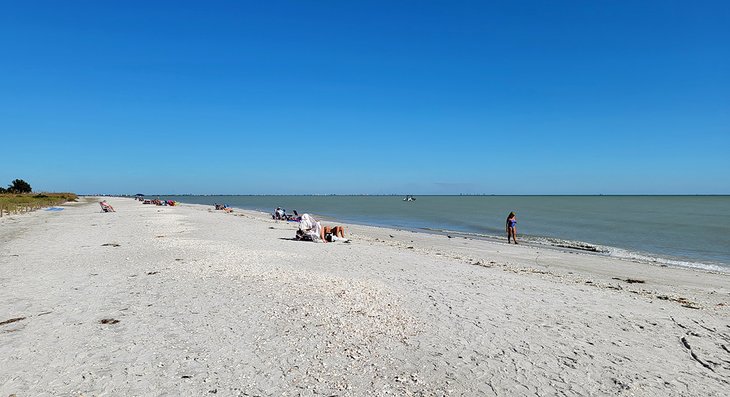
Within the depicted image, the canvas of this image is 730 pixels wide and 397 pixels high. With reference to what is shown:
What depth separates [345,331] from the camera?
256 inches

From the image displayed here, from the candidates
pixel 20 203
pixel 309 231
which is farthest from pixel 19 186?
pixel 309 231

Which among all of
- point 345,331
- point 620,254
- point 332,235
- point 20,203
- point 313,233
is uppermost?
point 20,203

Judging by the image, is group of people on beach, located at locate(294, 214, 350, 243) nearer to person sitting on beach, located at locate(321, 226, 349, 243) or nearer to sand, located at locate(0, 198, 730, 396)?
person sitting on beach, located at locate(321, 226, 349, 243)

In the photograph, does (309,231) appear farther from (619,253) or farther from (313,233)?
(619,253)

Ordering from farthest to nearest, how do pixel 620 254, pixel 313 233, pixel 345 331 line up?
pixel 620 254 → pixel 313 233 → pixel 345 331

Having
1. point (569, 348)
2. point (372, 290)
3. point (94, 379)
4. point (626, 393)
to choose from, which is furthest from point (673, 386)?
point (94, 379)

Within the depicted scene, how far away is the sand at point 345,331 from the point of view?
496 cm

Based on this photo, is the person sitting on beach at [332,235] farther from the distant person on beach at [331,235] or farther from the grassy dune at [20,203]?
the grassy dune at [20,203]

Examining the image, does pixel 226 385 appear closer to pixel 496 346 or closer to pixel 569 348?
pixel 496 346

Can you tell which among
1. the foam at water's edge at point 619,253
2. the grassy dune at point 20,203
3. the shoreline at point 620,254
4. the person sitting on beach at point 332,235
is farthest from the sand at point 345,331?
the grassy dune at point 20,203

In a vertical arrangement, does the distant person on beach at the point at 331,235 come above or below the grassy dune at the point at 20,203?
below

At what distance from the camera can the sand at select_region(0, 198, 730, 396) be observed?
195 inches

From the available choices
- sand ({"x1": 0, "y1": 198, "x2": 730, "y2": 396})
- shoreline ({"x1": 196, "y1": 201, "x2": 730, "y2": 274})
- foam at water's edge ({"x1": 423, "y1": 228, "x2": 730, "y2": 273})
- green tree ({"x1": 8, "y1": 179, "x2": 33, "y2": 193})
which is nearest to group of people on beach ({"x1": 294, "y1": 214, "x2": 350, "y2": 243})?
sand ({"x1": 0, "y1": 198, "x2": 730, "y2": 396})

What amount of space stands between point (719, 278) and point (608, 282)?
5.23 meters
